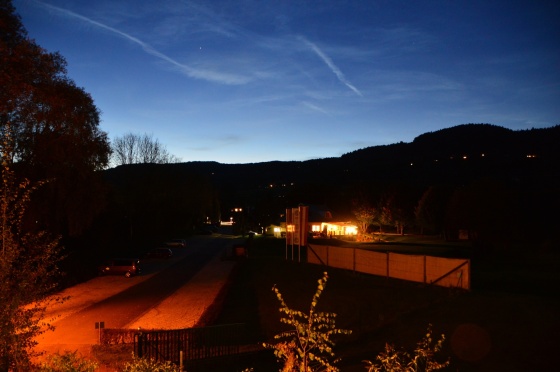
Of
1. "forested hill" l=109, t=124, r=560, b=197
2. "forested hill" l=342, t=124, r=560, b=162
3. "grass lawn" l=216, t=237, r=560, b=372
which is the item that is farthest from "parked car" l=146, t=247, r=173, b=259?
"forested hill" l=342, t=124, r=560, b=162

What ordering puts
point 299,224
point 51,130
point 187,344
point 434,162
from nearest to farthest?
point 187,344 < point 51,130 < point 299,224 < point 434,162

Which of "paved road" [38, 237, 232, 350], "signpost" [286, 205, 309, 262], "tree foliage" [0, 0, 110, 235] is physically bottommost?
"paved road" [38, 237, 232, 350]

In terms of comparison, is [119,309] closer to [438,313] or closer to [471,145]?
[438,313]

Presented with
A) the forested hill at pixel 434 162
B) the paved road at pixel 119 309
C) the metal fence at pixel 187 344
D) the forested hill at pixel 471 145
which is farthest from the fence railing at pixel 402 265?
the forested hill at pixel 471 145

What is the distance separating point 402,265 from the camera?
27.1 m

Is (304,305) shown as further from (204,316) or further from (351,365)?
(351,365)

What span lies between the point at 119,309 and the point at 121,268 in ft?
48.3

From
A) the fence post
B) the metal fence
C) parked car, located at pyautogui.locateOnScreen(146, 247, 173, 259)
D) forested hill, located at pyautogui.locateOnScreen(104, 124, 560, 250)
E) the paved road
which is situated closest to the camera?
the fence post

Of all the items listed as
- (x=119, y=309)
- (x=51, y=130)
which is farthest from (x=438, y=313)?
(x=51, y=130)

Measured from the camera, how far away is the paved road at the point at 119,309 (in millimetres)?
19781

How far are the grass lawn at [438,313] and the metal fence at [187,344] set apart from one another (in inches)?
52.0

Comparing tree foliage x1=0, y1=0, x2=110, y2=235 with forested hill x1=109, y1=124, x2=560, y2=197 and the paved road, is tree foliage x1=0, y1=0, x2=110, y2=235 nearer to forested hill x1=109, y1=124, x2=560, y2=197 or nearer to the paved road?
the paved road

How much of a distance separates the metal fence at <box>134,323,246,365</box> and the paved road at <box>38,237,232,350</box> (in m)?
4.12

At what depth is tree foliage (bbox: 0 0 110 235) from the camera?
73.8ft
